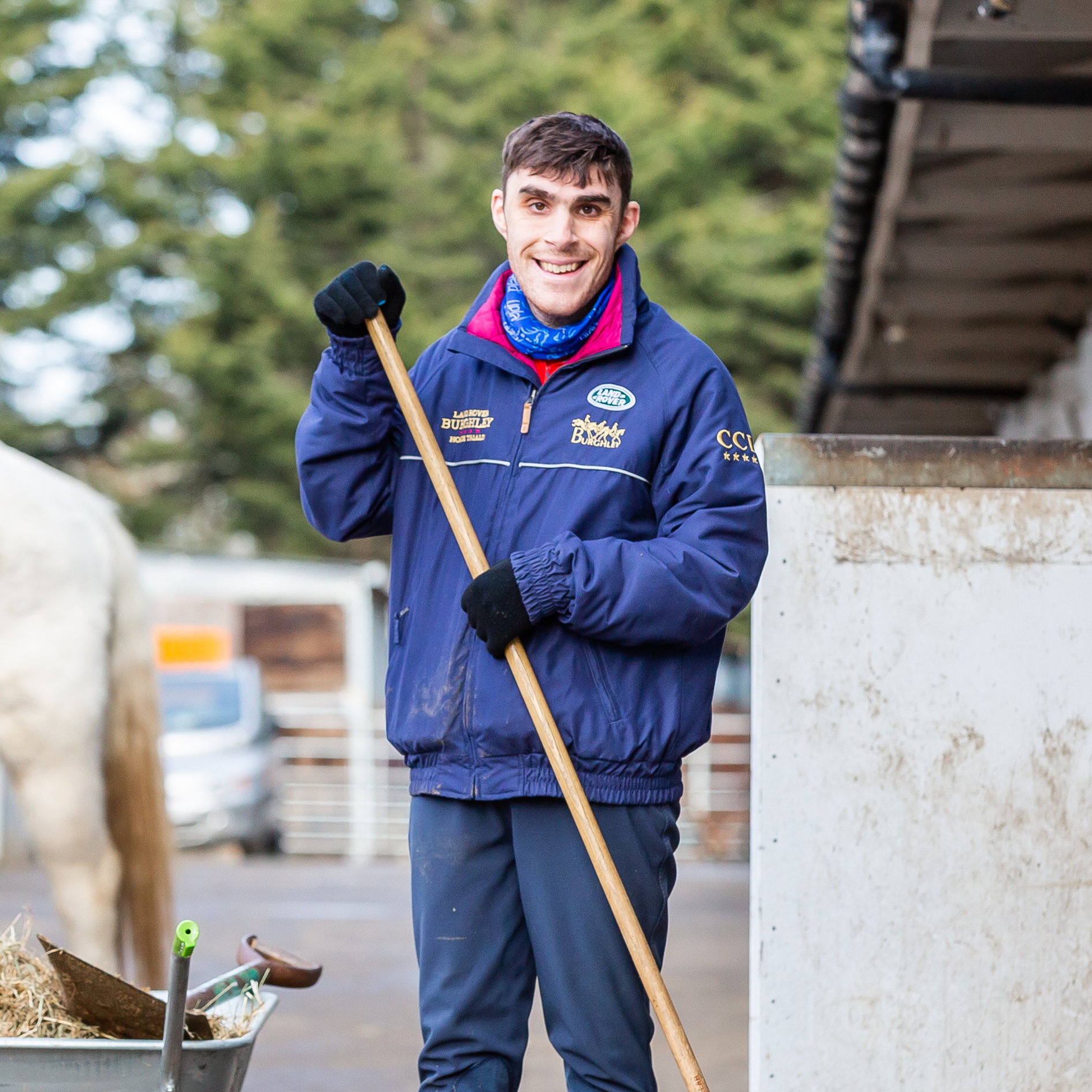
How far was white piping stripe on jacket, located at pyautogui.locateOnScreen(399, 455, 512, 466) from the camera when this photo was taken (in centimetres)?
229

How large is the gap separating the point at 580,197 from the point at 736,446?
17.8 inches

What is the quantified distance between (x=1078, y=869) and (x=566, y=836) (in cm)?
99

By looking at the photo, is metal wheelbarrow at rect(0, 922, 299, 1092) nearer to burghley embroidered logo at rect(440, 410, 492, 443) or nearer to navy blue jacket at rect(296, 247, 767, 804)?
navy blue jacket at rect(296, 247, 767, 804)

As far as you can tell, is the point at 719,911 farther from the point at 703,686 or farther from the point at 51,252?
the point at 51,252

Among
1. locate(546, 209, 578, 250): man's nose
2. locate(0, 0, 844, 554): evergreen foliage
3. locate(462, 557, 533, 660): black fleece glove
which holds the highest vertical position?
locate(0, 0, 844, 554): evergreen foliage

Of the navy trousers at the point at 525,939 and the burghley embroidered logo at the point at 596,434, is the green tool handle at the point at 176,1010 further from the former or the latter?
the burghley embroidered logo at the point at 596,434

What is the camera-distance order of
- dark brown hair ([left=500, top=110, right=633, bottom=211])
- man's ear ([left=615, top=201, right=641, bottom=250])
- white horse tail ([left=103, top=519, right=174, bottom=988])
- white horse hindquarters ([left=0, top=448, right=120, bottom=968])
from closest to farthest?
dark brown hair ([left=500, top=110, right=633, bottom=211]), man's ear ([left=615, top=201, right=641, bottom=250]), white horse hindquarters ([left=0, top=448, right=120, bottom=968]), white horse tail ([left=103, top=519, right=174, bottom=988])

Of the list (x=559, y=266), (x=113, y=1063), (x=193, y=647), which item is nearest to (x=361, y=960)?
(x=113, y=1063)

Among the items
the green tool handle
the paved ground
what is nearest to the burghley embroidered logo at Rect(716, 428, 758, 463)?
the green tool handle

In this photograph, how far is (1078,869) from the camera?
2568 millimetres

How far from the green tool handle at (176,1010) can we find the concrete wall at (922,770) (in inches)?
40.5

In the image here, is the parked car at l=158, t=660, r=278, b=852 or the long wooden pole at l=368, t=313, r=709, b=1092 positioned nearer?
the long wooden pole at l=368, t=313, r=709, b=1092

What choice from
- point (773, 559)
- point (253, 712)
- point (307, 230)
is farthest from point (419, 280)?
point (773, 559)

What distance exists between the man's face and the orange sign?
38.8 feet
